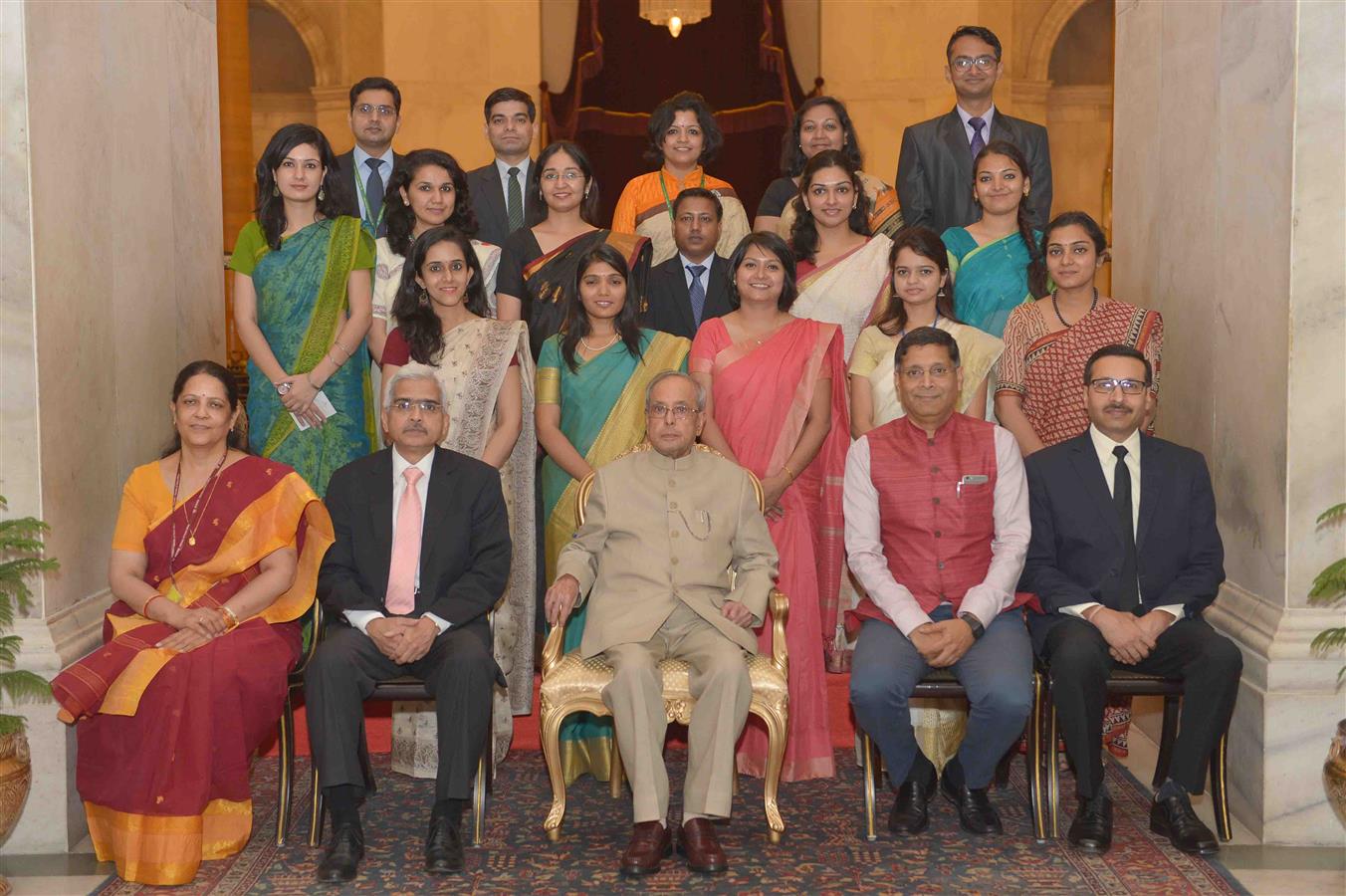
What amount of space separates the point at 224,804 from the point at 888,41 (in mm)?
9076

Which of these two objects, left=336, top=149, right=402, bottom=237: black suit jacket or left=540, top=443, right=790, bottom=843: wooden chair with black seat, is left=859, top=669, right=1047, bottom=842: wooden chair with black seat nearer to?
left=540, top=443, right=790, bottom=843: wooden chair with black seat

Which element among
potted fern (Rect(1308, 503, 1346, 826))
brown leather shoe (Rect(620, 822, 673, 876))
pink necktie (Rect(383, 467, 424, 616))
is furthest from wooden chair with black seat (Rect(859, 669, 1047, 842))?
pink necktie (Rect(383, 467, 424, 616))

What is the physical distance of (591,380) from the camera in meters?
5.21

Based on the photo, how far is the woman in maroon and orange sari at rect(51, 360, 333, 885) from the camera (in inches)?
165

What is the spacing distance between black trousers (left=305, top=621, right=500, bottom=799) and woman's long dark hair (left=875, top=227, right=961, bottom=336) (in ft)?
6.05

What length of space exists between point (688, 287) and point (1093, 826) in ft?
8.16

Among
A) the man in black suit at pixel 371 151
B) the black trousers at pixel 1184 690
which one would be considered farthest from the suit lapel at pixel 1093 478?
the man in black suit at pixel 371 151

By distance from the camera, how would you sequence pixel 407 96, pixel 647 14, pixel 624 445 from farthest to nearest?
pixel 407 96
pixel 647 14
pixel 624 445

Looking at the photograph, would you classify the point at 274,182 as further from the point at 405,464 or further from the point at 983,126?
the point at 983,126

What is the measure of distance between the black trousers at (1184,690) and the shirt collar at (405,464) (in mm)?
1972

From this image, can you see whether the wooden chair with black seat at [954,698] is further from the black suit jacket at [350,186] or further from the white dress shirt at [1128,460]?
the black suit jacket at [350,186]

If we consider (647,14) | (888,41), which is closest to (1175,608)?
(647,14)

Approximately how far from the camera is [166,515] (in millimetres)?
4508

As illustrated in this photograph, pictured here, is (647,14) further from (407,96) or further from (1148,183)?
(1148,183)
